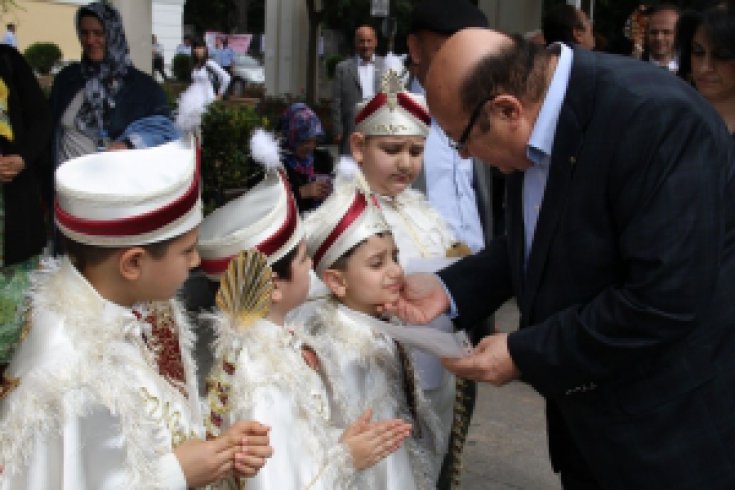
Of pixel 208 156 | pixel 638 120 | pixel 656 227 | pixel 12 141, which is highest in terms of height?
pixel 638 120

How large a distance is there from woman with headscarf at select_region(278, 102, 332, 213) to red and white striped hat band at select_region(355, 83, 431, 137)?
163 cm

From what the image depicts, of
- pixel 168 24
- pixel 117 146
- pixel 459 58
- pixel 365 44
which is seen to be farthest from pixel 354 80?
pixel 168 24

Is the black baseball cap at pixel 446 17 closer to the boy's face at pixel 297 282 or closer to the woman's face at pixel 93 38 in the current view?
the boy's face at pixel 297 282

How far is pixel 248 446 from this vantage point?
2221mm

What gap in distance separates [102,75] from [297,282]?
3.15 meters

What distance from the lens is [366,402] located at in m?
3.02

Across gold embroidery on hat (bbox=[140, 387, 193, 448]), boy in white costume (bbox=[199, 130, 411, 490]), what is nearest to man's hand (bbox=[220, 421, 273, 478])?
gold embroidery on hat (bbox=[140, 387, 193, 448])

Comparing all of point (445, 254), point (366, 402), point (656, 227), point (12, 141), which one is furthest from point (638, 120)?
point (12, 141)

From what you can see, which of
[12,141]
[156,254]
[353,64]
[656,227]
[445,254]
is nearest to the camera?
[656,227]

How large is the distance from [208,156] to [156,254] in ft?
18.3

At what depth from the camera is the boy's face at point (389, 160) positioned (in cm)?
378

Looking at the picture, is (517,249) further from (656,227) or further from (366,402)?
(366,402)

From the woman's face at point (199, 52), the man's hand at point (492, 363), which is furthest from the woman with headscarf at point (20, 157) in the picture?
the woman's face at point (199, 52)

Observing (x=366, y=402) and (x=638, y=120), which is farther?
(x=366, y=402)
